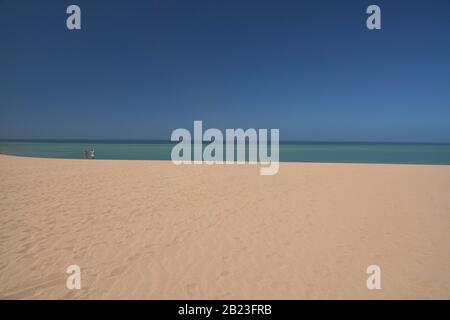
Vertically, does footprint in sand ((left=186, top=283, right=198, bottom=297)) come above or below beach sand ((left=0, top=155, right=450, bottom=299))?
below

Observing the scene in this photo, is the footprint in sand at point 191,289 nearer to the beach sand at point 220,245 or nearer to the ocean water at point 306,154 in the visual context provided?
the beach sand at point 220,245

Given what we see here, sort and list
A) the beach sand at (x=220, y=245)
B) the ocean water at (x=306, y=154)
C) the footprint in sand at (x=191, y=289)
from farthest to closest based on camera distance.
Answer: the ocean water at (x=306, y=154), the beach sand at (x=220, y=245), the footprint in sand at (x=191, y=289)

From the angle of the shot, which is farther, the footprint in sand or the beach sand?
the beach sand

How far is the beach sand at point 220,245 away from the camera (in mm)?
3510

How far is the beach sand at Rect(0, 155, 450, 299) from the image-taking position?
3.51 meters

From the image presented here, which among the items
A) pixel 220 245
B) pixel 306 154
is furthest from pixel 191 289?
pixel 306 154

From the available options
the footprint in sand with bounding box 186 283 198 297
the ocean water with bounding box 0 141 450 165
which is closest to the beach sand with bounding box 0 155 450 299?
the footprint in sand with bounding box 186 283 198 297

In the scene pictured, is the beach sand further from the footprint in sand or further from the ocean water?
the ocean water

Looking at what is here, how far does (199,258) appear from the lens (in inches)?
169

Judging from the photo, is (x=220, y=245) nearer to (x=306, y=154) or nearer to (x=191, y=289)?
(x=191, y=289)

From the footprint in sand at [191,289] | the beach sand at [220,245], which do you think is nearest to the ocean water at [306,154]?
the beach sand at [220,245]

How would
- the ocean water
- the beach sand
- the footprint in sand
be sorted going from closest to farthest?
the footprint in sand
the beach sand
the ocean water
